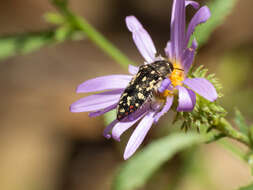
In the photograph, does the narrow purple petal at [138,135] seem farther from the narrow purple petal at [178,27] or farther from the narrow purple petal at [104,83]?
the narrow purple petal at [178,27]

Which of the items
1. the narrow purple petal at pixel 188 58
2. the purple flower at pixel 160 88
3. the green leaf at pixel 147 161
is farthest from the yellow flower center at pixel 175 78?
the green leaf at pixel 147 161

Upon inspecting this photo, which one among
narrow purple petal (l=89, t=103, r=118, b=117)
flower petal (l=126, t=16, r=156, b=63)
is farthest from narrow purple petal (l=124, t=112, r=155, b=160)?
flower petal (l=126, t=16, r=156, b=63)

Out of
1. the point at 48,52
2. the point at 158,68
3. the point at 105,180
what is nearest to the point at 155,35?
the point at 48,52

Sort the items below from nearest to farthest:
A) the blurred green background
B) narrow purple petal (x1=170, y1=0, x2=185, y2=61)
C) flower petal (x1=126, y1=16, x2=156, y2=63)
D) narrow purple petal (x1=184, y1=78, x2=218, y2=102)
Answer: narrow purple petal (x1=184, y1=78, x2=218, y2=102) < narrow purple petal (x1=170, y1=0, x2=185, y2=61) < flower petal (x1=126, y1=16, x2=156, y2=63) < the blurred green background

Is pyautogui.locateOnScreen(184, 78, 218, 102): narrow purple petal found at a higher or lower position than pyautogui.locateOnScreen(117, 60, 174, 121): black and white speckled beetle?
lower

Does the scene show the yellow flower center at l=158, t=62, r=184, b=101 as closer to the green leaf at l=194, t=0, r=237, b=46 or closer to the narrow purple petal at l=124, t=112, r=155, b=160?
the narrow purple petal at l=124, t=112, r=155, b=160

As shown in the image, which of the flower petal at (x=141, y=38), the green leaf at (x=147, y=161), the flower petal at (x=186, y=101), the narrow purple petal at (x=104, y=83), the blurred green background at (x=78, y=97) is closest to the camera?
the flower petal at (x=186, y=101)

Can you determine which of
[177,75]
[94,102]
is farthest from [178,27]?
[94,102]

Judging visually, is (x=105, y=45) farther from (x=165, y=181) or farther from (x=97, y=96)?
(x=165, y=181)
